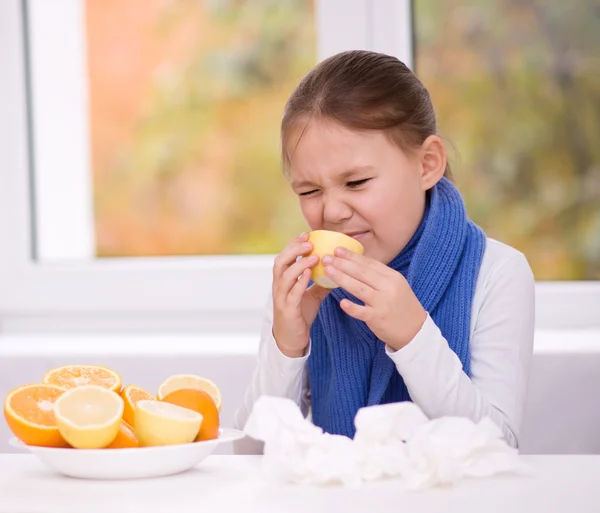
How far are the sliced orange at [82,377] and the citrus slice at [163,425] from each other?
11 cm

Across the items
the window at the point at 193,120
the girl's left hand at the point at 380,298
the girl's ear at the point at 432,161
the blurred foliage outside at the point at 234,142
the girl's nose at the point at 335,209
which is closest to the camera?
the girl's left hand at the point at 380,298

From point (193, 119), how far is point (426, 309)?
8.44 ft

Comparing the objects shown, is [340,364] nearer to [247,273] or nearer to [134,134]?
[247,273]

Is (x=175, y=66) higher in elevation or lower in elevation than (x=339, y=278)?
higher

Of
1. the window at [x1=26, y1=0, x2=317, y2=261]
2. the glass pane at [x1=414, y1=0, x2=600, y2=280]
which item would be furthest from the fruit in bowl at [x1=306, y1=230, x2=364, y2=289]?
the window at [x1=26, y1=0, x2=317, y2=261]

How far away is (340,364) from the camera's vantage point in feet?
4.61

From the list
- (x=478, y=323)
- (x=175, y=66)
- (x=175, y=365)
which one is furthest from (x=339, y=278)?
(x=175, y=66)

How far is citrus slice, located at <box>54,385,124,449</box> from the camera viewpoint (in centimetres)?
84

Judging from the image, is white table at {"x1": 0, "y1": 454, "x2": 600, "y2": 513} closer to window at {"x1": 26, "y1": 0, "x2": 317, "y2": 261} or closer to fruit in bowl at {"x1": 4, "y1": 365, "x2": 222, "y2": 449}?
fruit in bowl at {"x1": 4, "y1": 365, "x2": 222, "y2": 449}

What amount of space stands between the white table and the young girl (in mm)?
284

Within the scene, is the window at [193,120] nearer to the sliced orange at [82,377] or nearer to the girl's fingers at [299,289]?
the girl's fingers at [299,289]

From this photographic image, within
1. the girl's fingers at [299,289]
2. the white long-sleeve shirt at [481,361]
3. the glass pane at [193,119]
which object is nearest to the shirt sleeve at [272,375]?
the white long-sleeve shirt at [481,361]

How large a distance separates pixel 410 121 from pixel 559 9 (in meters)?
1.04

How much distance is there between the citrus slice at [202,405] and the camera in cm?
92
